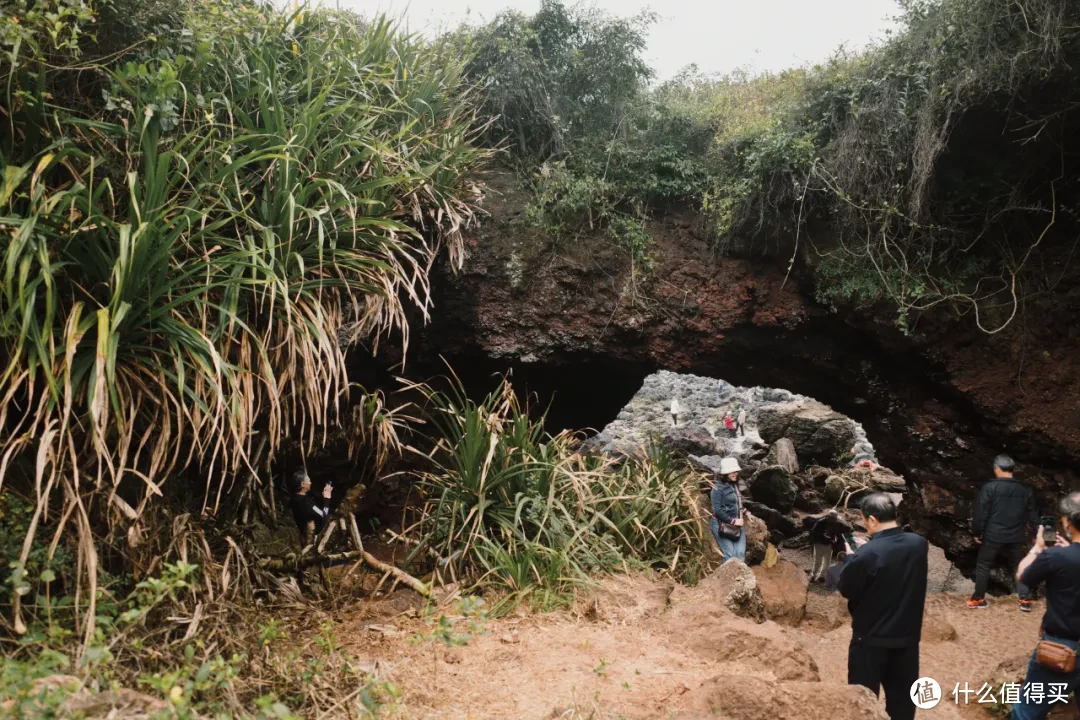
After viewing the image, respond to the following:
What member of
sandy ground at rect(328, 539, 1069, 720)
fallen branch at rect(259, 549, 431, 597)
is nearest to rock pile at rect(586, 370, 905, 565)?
sandy ground at rect(328, 539, 1069, 720)

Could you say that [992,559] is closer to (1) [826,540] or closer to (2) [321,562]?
(1) [826,540]

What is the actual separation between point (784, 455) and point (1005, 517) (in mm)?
5024

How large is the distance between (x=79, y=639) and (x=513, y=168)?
510 cm

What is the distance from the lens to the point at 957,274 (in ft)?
18.5

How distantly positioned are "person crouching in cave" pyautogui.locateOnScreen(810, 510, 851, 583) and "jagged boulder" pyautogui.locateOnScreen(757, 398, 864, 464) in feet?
12.4

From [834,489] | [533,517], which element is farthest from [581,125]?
[834,489]

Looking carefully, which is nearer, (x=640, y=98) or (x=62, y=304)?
(x=62, y=304)

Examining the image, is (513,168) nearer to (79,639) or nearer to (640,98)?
(640,98)

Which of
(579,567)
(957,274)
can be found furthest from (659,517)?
(957,274)

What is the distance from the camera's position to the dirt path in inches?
103

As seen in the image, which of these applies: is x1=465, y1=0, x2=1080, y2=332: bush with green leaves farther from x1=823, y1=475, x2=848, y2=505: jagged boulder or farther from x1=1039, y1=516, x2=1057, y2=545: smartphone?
x1=823, y1=475, x2=848, y2=505: jagged boulder

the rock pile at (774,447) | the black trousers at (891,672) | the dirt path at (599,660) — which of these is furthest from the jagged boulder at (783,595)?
the black trousers at (891,672)

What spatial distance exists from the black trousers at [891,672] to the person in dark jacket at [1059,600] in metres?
0.57

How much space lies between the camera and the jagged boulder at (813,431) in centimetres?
1135
